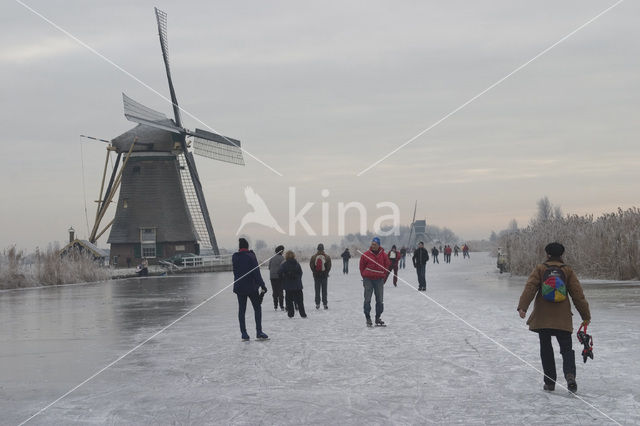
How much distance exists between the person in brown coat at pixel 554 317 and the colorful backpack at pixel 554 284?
0.15 ft

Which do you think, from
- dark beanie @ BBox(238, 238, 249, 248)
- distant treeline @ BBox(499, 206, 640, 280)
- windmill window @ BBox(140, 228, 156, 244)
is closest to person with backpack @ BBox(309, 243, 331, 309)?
dark beanie @ BBox(238, 238, 249, 248)

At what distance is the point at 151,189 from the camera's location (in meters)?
57.0

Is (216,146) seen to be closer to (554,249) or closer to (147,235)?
(147,235)

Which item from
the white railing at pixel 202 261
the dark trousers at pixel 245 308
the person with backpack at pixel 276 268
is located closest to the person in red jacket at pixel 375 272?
the dark trousers at pixel 245 308

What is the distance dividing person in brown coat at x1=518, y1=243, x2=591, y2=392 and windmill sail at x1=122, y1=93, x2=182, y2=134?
49869 millimetres

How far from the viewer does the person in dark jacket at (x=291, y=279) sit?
653 inches

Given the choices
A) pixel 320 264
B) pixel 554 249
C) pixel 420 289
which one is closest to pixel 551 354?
pixel 554 249

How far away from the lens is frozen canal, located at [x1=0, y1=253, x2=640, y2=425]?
714cm

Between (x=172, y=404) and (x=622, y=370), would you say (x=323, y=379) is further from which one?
(x=622, y=370)

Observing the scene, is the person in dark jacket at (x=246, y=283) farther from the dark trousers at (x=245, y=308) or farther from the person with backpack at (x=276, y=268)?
the person with backpack at (x=276, y=268)

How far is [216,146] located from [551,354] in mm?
54436

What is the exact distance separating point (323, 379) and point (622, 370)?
3.74 meters

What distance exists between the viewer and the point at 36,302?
81.3 ft

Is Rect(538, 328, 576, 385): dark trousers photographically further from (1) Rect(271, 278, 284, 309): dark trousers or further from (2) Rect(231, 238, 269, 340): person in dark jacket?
(1) Rect(271, 278, 284, 309): dark trousers
